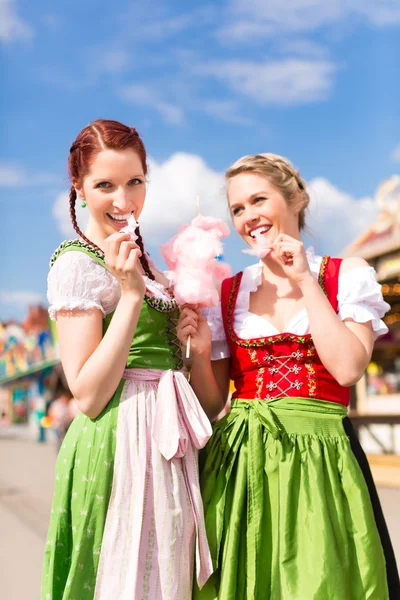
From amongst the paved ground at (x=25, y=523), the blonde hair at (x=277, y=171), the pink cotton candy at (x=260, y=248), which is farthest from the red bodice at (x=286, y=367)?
the paved ground at (x=25, y=523)

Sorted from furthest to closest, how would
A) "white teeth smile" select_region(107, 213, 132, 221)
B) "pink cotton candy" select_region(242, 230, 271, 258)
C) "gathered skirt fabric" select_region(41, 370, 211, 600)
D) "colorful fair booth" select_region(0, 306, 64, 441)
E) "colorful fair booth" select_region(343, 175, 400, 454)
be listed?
"colorful fair booth" select_region(0, 306, 64, 441)
"colorful fair booth" select_region(343, 175, 400, 454)
"pink cotton candy" select_region(242, 230, 271, 258)
"white teeth smile" select_region(107, 213, 132, 221)
"gathered skirt fabric" select_region(41, 370, 211, 600)

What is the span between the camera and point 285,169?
232 centimetres

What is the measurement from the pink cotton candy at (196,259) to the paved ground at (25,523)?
125 inches

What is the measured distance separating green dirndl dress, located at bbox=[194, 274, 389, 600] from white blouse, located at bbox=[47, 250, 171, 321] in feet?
1.64

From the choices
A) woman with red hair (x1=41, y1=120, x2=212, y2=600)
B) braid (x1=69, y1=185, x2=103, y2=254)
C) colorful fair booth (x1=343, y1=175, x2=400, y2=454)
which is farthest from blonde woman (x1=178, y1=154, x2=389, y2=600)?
colorful fair booth (x1=343, y1=175, x2=400, y2=454)

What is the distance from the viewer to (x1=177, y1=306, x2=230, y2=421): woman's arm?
203cm

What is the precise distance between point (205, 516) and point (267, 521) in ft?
0.58

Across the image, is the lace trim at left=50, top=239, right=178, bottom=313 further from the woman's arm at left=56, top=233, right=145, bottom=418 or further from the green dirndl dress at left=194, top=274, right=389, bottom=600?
the green dirndl dress at left=194, top=274, right=389, bottom=600

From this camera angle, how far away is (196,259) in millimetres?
2010

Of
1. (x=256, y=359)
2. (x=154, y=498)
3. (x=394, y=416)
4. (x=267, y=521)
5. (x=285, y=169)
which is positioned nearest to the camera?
(x=154, y=498)

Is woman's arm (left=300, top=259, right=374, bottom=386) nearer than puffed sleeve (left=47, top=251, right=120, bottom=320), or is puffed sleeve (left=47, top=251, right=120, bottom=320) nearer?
puffed sleeve (left=47, top=251, right=120, bottom=320)

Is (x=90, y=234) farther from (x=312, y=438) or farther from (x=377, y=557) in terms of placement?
(x=377, y=557)

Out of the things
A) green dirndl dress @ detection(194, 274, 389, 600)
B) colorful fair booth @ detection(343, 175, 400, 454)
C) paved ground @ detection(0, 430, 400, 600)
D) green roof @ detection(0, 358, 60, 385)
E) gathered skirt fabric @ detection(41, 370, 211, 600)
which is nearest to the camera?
gathered skirt fabric @ detection(41, 370, 211, 600)

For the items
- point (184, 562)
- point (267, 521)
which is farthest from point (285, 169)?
point (184, 562)
